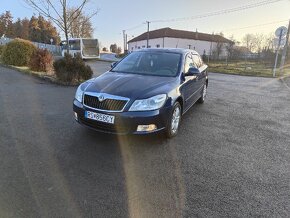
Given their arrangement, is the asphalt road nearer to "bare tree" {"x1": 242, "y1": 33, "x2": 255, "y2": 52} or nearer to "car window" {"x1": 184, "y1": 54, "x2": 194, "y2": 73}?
"car window" {"x1": 184, "y1": 54, "x2": 194, "y2": 73}

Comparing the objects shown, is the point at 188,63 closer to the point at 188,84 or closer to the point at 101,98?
the point at 188,84

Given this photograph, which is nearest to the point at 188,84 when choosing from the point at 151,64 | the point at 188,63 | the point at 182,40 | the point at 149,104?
the point at 188,63

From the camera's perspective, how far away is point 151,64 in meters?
5.42

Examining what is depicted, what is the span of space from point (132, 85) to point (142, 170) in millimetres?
1528

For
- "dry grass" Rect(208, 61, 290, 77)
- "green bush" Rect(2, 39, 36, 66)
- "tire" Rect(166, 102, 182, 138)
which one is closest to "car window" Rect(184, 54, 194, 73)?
"tire" Rect(166, 102, 182, 138)

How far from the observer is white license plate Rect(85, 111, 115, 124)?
3938 mm

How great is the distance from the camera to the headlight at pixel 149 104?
3939mm

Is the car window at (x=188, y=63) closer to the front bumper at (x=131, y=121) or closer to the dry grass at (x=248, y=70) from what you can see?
the front bumper at (x=131, y=121)

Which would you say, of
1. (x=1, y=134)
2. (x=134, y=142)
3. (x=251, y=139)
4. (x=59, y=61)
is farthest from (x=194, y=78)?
(x=59, y=61)

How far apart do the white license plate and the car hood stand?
1.25ft

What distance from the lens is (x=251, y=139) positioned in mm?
4816

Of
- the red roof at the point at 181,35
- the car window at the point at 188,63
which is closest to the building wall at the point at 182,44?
the red roof at the point at 181,35

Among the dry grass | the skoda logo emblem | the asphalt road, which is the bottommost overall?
the dry grass

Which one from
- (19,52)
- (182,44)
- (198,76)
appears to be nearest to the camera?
(198,76)
